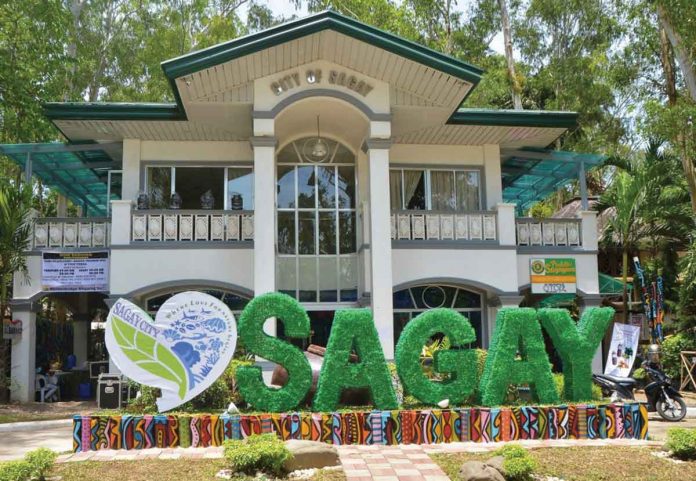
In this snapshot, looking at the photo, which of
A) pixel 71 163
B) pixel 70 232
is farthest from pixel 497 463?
pixel 71 163

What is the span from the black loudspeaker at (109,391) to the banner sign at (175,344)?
15.1ft

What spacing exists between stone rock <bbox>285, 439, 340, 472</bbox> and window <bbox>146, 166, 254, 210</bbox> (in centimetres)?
915

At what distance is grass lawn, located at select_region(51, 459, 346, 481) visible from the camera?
25.3ft

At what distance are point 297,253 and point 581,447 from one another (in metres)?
8.61

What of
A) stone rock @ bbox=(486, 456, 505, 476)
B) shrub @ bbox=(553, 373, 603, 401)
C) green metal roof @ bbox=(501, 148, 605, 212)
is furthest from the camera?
green metal roof @ bbox=(501, 148, 605, 212)

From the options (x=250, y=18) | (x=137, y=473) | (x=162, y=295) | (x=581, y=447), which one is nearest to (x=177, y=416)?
(x=137, y=473)

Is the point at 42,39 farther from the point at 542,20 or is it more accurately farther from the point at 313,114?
the point at 542,20

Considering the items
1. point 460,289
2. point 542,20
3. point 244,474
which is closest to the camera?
point 244,474

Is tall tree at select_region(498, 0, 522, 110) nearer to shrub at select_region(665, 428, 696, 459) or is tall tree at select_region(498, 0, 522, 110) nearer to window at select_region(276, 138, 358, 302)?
window at select_region(276, 138, 358, 302)

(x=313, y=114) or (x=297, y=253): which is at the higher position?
(x=313, y=114)

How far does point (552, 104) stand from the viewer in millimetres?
27547

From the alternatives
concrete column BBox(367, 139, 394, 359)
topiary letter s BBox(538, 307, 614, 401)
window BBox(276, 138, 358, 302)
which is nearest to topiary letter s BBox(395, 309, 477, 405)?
topiary letter s BBox(538, 307, 614, 401)

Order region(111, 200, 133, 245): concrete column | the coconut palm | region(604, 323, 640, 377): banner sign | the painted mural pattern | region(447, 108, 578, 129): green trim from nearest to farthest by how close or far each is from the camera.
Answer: the painted mural pattern
region(604, 323, 640, 377): banner sign
region(111, 200, 133, 245): concrete column
region(447, 108, 578, 129): green trim
the coconut palm

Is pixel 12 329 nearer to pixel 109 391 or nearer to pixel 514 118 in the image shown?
pixel 109 391
